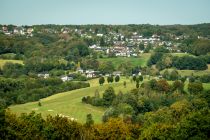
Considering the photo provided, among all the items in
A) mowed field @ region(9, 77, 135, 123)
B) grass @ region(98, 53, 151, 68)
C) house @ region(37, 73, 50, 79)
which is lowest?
house @ region(37, 73, 50, 79)

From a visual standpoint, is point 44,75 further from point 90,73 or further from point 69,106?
point 69,106

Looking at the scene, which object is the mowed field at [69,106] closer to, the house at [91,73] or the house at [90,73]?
the house at [90,73]

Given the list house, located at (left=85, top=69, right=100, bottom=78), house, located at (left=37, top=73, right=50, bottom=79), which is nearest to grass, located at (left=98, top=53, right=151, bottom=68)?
house, located at (left=85, top=69, right=100, bottom=78)

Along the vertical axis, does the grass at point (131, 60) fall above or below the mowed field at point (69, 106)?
below

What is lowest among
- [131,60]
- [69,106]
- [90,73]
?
[90,73]

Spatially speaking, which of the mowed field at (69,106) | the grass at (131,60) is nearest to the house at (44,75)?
the grass at (131,60)

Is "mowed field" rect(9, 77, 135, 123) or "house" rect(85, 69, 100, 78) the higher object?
"mowed field" rect(9, 77, 135, 123)

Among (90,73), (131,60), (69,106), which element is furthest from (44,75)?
(69,106)

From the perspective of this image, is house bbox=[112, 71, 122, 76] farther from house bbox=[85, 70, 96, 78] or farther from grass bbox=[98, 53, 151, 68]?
grass bbox=[98, 53, 151, 68]
